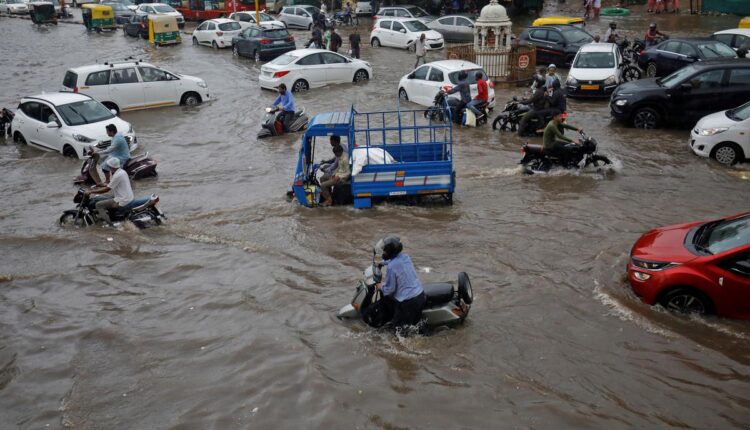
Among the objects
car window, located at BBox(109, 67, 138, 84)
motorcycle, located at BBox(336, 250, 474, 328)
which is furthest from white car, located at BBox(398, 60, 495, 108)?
motorcycle, located at BBox(336, 250, 474, 328)

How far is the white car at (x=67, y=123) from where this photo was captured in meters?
15.8

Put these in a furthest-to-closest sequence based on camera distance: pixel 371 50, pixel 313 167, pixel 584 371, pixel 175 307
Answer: pixel 371 50 → pixel 313 167 → pixel 175 307 → pixel 584 371

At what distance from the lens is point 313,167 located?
12.4m

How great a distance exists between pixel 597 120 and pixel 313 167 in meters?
8.80

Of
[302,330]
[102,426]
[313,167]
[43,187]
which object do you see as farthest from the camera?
[43,187]

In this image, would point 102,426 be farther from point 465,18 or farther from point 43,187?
point 465,18

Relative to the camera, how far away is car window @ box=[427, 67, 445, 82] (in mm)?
18766

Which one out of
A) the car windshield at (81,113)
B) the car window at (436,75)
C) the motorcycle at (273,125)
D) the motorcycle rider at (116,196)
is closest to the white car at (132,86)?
the car windshield at (81,113)

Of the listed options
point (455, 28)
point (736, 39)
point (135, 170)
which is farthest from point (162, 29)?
point (736, 39)

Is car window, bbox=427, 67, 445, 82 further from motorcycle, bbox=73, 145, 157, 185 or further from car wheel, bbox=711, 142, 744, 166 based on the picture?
motorcycle, bbox=73, 145, 157, 185

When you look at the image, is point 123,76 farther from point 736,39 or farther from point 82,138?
point 736,39

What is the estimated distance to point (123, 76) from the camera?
2003cm

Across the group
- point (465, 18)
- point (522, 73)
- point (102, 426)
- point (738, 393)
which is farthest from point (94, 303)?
point (465, 18)

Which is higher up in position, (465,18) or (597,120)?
(465,18)
